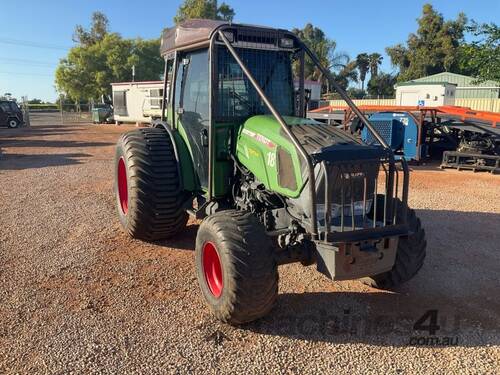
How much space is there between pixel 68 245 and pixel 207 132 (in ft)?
7.88

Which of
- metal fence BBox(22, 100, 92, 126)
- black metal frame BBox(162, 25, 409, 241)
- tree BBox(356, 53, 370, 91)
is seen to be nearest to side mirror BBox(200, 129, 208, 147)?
black metal frame BBox(162, 25, 409, 241)

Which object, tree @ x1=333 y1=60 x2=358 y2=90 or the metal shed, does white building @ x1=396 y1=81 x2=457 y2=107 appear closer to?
the metal shed

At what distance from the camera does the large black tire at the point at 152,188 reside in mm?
4961

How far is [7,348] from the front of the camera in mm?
3324

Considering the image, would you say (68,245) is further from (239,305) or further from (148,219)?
(239,305)

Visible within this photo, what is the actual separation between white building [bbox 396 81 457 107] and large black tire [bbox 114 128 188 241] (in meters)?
23.3

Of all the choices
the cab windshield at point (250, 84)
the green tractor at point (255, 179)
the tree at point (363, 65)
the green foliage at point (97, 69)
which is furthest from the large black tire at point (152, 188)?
the tree at point (363, 65)

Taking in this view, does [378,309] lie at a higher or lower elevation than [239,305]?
lower

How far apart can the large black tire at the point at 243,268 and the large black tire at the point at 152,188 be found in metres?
1.48

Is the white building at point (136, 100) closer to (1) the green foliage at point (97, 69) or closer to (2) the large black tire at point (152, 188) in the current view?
(1) the green foliage at point (97, 69)

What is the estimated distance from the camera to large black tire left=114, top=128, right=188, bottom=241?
16.3ft

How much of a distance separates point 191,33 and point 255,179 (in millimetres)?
1774

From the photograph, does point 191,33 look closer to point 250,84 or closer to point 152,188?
point 250,84

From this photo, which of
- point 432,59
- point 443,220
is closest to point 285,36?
point 443,220
